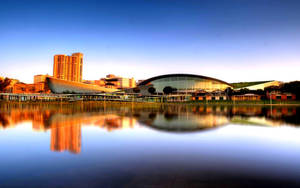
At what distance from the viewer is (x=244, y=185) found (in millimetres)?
4195

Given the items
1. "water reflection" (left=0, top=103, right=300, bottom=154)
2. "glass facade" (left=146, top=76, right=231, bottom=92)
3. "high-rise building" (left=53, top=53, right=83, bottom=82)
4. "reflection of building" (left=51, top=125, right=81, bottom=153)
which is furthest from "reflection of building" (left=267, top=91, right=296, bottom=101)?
"high-rise building" (left=53, top=53, right=83, bottom=82)

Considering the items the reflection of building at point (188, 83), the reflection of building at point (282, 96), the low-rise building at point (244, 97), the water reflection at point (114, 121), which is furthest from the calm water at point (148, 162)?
the reflection of building at point (188, 83)

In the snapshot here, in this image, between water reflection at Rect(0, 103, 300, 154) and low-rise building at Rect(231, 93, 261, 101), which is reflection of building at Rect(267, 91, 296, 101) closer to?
low-rise building at Rect(231, 93, 261, 101)

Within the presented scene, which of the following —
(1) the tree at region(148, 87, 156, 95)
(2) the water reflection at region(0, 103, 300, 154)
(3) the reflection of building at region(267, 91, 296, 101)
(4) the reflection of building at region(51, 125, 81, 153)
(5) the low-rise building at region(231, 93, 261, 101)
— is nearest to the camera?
(4) the reflection of building at region(51, 125, 81, 153)

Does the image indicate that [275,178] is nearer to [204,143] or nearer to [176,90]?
[204,143]

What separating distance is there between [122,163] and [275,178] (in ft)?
13.8

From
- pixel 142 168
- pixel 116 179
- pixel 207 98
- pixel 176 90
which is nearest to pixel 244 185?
pixel 142 168

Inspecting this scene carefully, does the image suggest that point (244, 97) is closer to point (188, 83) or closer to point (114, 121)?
point (188, 83)

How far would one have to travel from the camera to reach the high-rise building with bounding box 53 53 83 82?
608ft

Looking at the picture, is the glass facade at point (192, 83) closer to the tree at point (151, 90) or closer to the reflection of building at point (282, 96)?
the tree at point (151, 90)

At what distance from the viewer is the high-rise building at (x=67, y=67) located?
185 meters

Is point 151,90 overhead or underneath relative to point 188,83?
underneath

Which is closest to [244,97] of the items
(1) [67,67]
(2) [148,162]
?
(2) [148,162]

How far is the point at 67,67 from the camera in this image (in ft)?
618
